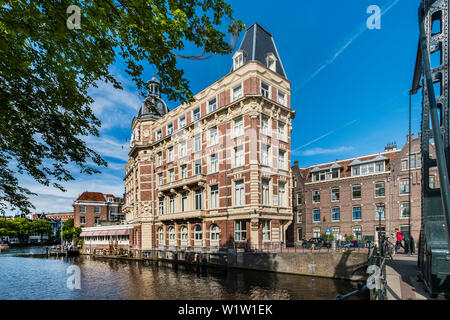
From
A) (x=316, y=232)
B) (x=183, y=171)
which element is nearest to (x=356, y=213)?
(x=316, y=232)

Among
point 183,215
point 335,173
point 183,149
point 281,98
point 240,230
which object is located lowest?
point 240,230

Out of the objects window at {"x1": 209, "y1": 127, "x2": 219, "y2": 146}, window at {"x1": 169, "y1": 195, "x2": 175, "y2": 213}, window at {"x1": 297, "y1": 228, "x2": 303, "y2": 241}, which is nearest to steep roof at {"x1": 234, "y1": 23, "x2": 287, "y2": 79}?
window at {"x1": 209, "y1": 127, "x2": 219, "y2": 146}

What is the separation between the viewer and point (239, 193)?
25.5 meters

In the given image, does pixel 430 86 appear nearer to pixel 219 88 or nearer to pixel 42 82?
pixel 42 82

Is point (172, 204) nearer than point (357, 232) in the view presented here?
Yes

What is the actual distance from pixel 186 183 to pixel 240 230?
8993 mm

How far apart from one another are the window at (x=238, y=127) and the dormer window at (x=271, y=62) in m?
7.38

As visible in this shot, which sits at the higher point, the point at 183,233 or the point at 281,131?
the point at 281,131

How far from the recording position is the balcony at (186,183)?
28.5 metres

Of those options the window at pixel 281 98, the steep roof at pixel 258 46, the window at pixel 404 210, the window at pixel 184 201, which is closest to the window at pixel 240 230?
the window at pixel 184 201

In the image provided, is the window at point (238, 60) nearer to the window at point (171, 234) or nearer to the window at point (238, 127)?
the window at point (238, 127)

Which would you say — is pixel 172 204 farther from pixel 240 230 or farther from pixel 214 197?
pixel 240 230

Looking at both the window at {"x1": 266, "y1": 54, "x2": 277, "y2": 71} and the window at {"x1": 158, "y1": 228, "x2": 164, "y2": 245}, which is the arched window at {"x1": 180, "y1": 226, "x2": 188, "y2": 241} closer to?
the window at {"x1": 158, "y1": 228, "x2": 164, "y2": 245}

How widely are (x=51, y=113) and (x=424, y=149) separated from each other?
11625mm
